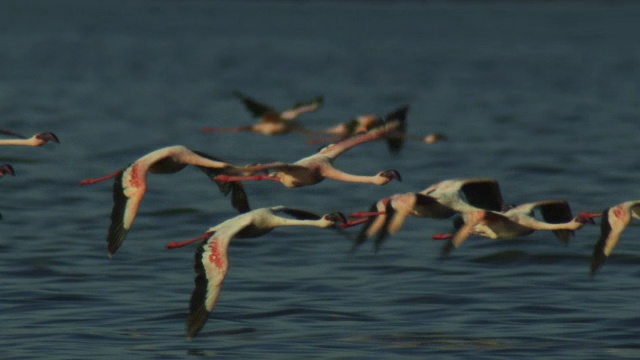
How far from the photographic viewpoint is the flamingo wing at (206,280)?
13570 millimetres

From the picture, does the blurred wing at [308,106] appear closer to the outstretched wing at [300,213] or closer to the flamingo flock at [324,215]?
the flamingo flock at [324,215]

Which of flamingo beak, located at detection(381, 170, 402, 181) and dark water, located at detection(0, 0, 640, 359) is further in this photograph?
flamingo beak, located at detection(381, 170, 402, 181)

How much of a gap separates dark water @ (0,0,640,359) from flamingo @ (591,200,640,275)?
0.76m

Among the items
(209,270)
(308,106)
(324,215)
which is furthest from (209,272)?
(308,106)

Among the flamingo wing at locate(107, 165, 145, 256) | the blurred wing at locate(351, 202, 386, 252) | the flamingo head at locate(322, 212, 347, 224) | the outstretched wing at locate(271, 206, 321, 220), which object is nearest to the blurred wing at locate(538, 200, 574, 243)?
the blurred wing at locate(351, 202, 386, 252)

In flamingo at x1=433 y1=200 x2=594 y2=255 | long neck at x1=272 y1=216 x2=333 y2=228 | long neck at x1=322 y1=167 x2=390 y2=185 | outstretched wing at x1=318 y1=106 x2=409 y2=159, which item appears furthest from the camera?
outstretched wing at x1=318 y1=106 x2=409 y2=159

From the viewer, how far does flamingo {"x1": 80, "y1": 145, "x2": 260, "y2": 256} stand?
46.4 ft

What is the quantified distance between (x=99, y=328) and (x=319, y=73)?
35983mm

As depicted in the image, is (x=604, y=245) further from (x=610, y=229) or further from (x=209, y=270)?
(x=209, y=270)

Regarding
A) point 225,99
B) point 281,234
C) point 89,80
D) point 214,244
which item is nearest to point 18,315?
point 214,244

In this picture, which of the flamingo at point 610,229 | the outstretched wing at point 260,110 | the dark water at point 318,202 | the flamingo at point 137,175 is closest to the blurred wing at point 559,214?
the dark water at point 318,202

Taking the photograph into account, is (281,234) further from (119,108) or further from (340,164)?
(119,108)

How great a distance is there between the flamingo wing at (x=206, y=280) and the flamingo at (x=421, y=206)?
1325mm

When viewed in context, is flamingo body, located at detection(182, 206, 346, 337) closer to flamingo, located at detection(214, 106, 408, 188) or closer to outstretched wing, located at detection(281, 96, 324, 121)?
flamingo, located at detection(214, 106, 408, 188)
